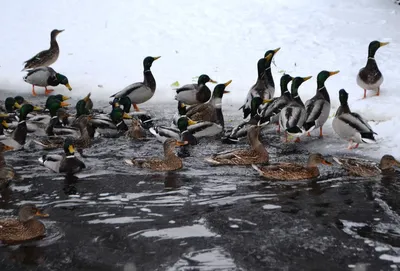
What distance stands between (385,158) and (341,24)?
8.22 metres

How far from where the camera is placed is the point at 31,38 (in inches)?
683

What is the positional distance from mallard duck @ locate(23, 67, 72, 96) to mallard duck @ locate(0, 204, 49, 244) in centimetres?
719

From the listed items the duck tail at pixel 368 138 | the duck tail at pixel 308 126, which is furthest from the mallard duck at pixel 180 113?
the duck tail at pixel 368 138

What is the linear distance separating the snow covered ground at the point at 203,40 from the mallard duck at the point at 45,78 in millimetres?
411

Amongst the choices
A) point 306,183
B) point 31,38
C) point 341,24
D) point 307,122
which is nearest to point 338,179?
point 306,183

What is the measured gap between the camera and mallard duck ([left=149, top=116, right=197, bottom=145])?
1126cm

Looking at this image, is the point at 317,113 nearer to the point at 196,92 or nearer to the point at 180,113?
the point at 180,113

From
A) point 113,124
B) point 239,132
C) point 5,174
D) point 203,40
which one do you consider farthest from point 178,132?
point 203,40

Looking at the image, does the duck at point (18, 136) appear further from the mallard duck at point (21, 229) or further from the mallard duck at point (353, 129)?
the mallard duck at point (353, 129)

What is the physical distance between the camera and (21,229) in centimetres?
725

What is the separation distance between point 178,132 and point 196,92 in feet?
7.19

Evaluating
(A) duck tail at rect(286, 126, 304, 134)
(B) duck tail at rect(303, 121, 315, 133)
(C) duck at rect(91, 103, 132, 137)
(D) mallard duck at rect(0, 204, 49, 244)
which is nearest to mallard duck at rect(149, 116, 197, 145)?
(C) duck at rect(91, 103, 132, 137)

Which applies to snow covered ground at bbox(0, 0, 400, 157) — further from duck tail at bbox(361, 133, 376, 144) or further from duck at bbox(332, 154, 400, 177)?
duck at bbox(332, 154, 400, 177)

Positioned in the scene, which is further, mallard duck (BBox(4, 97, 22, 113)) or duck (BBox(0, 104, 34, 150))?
mallard duck (BBox(4, 97, 22, 113))
